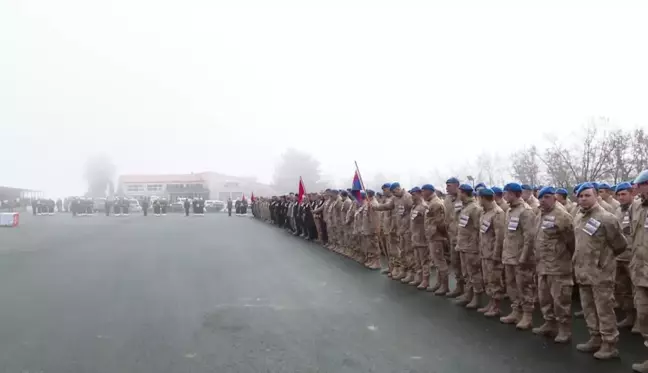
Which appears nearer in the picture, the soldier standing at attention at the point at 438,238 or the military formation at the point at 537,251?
the military formation at the point at 537,251

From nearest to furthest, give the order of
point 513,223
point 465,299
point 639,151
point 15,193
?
point 513,223 → point 465,299 → point 639,151 → point 15,193

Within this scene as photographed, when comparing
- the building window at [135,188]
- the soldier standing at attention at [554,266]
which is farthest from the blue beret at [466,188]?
the building window at [135,188]

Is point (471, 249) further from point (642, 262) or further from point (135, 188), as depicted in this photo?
point (135, 188)

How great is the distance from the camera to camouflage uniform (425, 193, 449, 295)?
1002cm

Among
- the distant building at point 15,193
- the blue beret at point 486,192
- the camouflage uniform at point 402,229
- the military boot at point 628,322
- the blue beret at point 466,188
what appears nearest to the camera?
the military boot at point 628,322

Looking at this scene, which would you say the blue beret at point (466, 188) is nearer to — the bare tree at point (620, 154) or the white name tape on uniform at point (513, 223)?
the white name tape on uniform at point (513, 223)

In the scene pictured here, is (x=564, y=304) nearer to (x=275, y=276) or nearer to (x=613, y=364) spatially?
(x=613, y=364)

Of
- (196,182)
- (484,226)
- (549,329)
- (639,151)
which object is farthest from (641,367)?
(196,182)

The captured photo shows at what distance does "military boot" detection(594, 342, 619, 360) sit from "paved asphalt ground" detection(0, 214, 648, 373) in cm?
10

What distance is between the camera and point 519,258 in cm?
751

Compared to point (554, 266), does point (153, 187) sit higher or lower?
higher

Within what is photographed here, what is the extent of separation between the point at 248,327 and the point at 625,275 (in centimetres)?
529

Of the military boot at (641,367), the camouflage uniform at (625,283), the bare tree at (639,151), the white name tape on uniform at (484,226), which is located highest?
the bare tree at (639,151)

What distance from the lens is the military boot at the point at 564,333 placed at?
6.75 metres
